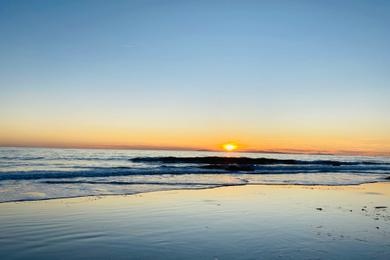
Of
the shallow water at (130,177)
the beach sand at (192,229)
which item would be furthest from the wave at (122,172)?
the beach sand at (192,229)

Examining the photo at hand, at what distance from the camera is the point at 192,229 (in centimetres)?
884

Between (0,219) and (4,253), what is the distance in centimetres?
360

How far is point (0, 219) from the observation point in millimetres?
9648

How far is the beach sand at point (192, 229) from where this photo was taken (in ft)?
22.3

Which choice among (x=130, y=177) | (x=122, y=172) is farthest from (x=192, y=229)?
(x=122, y=172)

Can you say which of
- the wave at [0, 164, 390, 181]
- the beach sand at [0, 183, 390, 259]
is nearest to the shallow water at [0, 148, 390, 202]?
the wave at [0, 164, 390, 181]

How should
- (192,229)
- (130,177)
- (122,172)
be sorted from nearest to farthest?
(192,229)
(130,177)
(122,172)

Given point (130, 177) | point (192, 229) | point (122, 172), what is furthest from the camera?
point (122, 172)

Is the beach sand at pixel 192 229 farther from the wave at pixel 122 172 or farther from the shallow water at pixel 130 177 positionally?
the wave at pixel 122 172

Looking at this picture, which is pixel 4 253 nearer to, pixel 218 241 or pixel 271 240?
pixel 218 241

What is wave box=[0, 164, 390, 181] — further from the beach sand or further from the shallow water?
the beach sand

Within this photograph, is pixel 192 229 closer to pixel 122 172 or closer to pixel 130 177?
pixel 130 177

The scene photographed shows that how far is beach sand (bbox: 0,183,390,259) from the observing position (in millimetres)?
6805

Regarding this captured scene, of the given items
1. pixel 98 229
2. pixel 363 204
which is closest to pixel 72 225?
pixel 98 229
